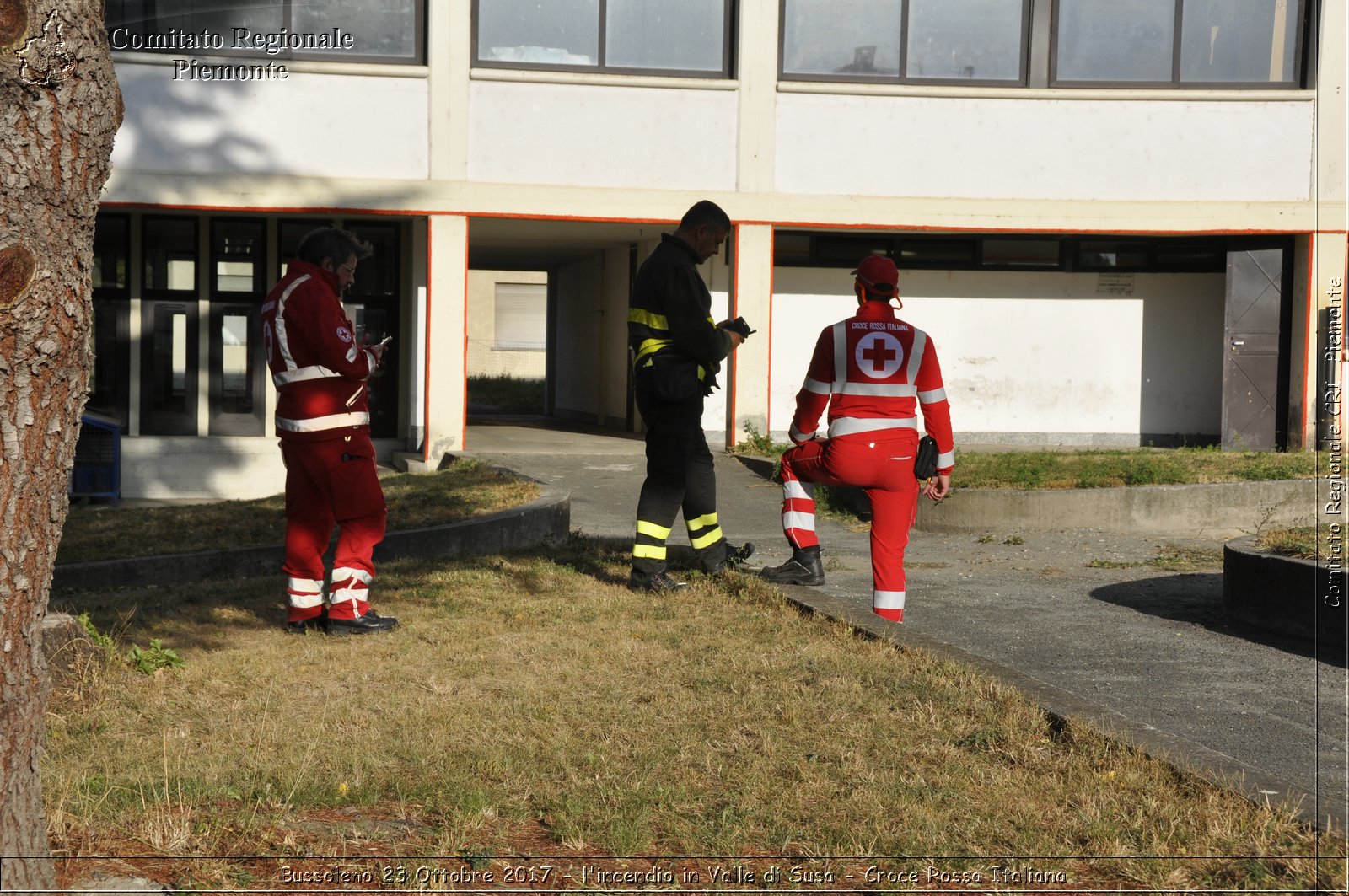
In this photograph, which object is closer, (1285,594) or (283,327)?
(283,327)

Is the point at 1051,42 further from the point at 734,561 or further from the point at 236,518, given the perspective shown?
the point at 236,518

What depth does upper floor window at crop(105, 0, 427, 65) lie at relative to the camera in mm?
16500

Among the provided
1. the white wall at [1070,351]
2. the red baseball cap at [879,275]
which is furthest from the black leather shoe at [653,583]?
the white wall at [1070,351]

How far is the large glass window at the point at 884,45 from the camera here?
16859 mm

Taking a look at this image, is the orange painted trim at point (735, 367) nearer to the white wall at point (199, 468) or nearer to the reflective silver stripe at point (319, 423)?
the white wall at point (199, 468)

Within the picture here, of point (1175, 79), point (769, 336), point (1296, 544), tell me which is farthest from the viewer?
point (769, 336)

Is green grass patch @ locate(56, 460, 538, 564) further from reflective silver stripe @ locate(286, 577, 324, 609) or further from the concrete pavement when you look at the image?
reflective silver stripe @ locate(286, 577, 324, 609)

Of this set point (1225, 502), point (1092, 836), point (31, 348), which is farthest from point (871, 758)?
point (1225, 502)

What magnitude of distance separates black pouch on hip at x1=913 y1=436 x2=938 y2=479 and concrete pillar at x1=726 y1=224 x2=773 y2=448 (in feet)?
34.1

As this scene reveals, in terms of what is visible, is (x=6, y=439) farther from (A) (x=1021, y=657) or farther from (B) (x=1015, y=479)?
(B) (x=1015, y=479)

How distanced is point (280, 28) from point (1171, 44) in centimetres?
1085

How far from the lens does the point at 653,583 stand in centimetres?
732

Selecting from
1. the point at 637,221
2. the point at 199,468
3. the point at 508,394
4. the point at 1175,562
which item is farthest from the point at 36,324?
the point at 508,394

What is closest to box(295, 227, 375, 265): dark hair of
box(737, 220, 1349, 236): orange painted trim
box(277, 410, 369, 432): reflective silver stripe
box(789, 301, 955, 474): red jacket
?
box(277, 410, 369, 432): reflective silver stripe
